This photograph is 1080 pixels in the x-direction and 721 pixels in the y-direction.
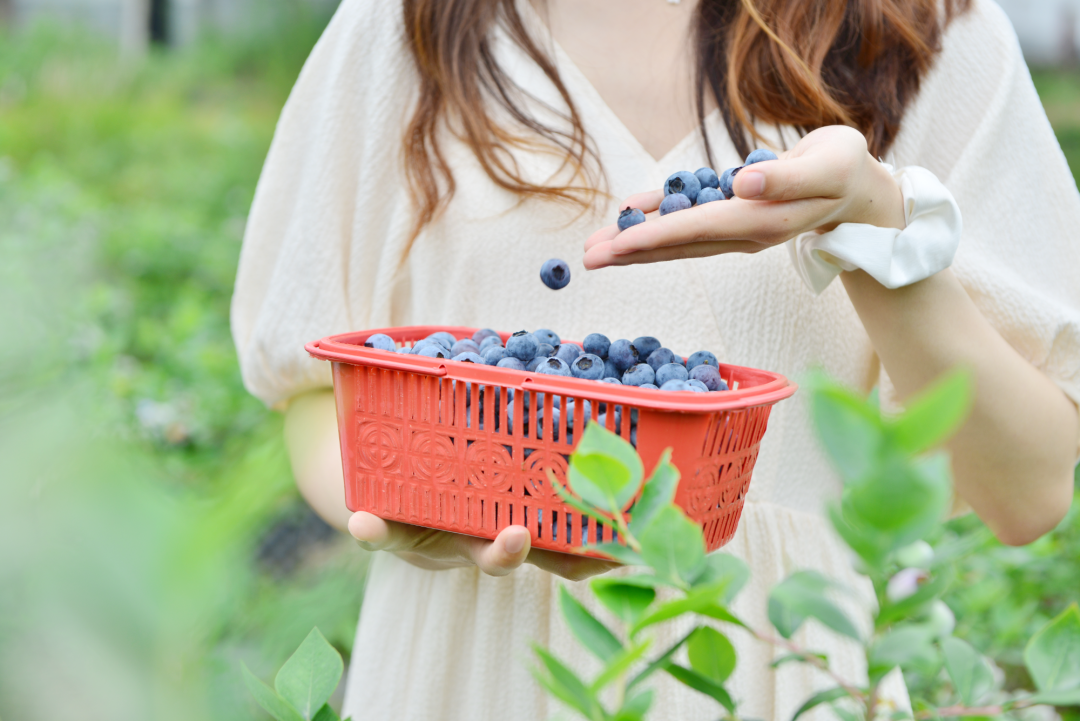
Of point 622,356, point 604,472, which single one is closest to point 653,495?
point 604,472

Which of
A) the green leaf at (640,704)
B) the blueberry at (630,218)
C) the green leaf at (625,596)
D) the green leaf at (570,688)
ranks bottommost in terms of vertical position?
the green leaf at (640,704)

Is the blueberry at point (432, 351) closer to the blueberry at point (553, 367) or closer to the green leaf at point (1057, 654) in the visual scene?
the blueberry at point (553, 367)

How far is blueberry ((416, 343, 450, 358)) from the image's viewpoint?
2.36 ft

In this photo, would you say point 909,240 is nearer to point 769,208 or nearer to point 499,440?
point 769,208

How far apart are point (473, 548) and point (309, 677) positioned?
386 mm

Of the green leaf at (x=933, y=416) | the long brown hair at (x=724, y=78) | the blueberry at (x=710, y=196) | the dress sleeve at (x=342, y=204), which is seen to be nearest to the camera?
the green leaf at (x=933, y=416)

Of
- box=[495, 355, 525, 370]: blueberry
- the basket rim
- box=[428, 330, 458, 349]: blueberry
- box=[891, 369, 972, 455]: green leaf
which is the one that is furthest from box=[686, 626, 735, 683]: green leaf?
box=[428, 330, 458, 349]: blueberry

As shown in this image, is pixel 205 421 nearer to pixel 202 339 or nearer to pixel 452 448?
pixel 202 339

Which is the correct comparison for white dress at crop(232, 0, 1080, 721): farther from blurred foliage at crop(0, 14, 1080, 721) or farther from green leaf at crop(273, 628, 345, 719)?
green leaf at crop(273, 628, 345, 719)

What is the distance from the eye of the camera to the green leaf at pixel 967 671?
0.95 feet

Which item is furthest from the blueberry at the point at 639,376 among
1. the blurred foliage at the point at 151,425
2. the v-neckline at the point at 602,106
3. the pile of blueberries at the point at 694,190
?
the v-neckline at the point at 602,106

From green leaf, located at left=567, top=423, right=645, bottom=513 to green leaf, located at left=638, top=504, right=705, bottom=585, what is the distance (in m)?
0.02

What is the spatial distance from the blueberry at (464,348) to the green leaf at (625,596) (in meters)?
0.47

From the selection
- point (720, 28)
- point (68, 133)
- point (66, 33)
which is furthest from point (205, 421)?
point (66, 33)
